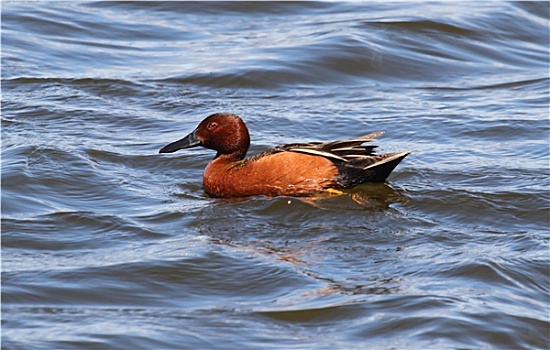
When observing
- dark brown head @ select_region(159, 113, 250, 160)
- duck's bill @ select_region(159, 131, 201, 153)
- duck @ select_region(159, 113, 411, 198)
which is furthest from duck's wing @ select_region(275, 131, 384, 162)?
duck's bill @ select_region(159, 131, 201, 153)

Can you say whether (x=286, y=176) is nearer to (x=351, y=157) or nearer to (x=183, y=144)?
(x=351, y=157)

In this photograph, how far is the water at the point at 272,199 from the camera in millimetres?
5988

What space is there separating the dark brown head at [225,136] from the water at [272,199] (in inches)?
14.7

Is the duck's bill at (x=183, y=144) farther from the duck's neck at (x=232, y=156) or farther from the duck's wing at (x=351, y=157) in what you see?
the duck's wing at (x=351, y=157)

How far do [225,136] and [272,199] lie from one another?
0.82m

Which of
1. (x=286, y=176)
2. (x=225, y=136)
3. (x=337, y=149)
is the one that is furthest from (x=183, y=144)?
(x=337, y=149)

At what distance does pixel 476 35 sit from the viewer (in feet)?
46.9

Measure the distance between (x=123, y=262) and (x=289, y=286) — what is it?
3.43 feet

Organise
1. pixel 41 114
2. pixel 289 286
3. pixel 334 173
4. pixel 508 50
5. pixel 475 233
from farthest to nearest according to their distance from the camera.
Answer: pixel 508 50 < pixel 41 114 < pixel 334 173 < pixel 475 233 < pixel 289 286

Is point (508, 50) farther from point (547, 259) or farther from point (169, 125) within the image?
point (547, 259)

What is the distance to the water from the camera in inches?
236

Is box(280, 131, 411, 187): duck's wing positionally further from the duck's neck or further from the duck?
the duck's neck

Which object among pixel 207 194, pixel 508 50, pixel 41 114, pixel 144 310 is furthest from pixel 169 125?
pixel 508 50

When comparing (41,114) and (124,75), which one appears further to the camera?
(124,75)
